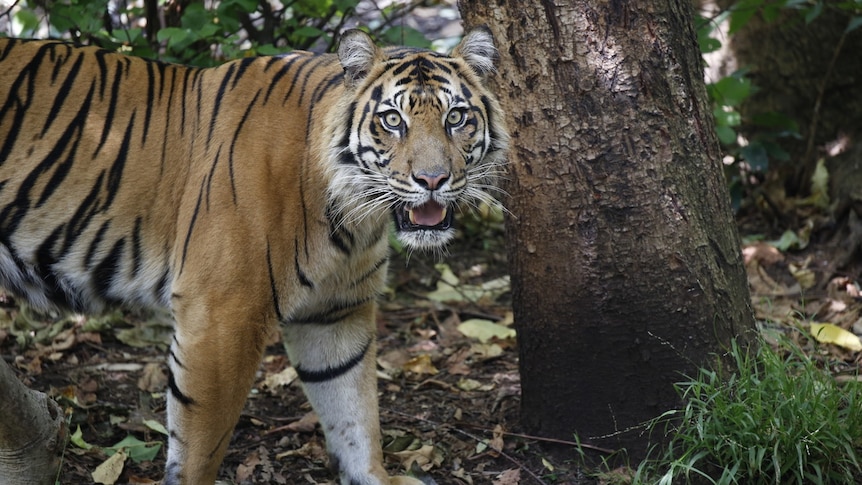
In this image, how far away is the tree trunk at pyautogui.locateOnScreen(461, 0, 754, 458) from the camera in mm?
3334

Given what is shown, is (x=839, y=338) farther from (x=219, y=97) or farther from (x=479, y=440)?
(x=219, y=97)

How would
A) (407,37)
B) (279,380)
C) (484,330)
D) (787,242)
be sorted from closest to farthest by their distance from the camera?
(407,37) → (279,380) → (484,330) → (787,242)

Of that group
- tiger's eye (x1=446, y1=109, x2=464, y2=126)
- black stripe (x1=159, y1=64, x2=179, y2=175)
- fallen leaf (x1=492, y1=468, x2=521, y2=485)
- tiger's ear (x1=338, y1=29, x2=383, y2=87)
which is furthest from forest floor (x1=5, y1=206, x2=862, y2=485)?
black stripe (x1=159, y1=64, x2=179, y2=175)

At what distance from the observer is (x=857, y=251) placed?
210 inches

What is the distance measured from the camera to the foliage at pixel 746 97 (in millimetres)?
5109

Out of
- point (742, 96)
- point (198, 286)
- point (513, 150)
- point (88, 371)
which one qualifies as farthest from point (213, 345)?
point (742, 96)

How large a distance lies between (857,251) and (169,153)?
3842 mm

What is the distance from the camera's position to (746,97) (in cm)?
618

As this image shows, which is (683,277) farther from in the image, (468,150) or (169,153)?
(169,153)

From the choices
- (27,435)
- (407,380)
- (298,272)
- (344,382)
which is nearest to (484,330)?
(407,380)

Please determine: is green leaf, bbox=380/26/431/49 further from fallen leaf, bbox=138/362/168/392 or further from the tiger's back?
fallen leaf, bbox=138/362/168/392

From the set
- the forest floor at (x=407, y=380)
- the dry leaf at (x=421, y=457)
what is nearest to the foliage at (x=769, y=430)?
the forest floor at (x=407, y=380)

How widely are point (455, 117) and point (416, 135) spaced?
0.53ft

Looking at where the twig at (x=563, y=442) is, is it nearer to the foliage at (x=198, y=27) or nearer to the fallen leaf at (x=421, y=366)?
the fallen leaf at (x=421, y=366)
